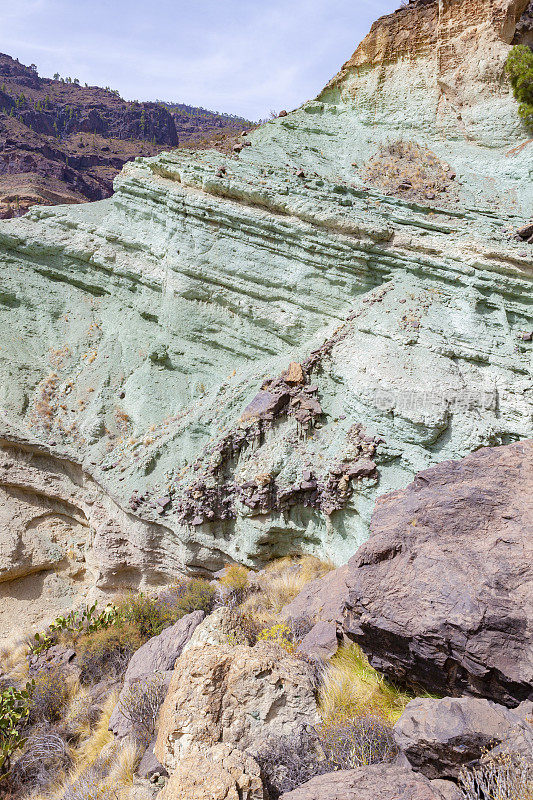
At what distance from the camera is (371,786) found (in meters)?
3.18

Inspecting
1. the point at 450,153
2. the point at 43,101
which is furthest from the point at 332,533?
the point at 43,101

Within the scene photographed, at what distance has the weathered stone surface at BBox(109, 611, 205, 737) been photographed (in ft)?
19.4

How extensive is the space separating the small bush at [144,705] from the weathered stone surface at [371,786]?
8.32 ft

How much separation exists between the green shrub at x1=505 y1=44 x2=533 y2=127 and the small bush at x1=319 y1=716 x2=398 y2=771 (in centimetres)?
1347

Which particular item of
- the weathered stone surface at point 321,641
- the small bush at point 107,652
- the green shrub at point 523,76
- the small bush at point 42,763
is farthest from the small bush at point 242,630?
the green shrub at point 523,76

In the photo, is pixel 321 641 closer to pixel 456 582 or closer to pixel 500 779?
pixel 456 582

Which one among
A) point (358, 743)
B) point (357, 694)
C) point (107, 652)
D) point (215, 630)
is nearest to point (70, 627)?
point (107, 652)

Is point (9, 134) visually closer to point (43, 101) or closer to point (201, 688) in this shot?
point (43, 101)

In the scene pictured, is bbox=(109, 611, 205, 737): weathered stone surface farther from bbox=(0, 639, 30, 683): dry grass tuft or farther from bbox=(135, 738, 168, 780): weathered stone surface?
bbox=(0, 639, 30, 683): dry grass tuft

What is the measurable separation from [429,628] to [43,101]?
93.4 metres

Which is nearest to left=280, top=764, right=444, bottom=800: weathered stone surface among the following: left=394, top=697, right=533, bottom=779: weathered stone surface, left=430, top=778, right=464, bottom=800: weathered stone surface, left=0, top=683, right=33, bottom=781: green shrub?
left=430, top=778, right=464, bottom=800: weathered stone surface

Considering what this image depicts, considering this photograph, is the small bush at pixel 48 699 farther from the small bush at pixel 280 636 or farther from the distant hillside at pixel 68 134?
the distant hillside at pixel 68 134

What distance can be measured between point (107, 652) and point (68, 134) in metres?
80.3

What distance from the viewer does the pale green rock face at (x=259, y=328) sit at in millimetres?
8195
